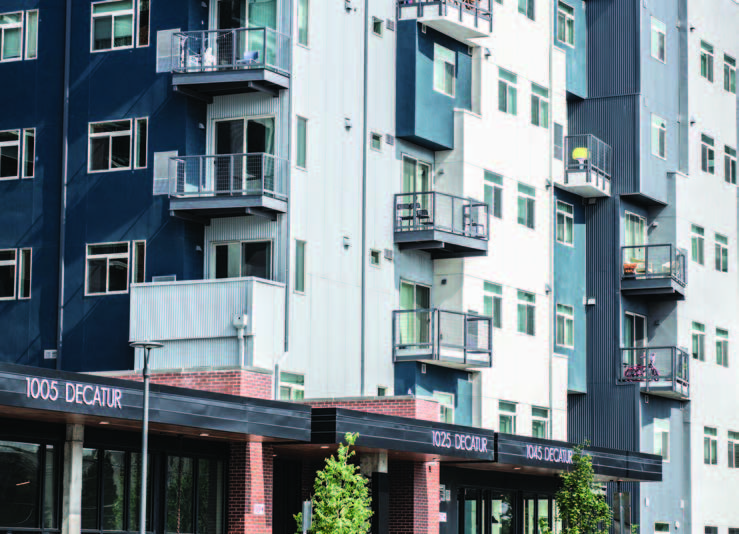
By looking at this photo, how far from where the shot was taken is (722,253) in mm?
68625

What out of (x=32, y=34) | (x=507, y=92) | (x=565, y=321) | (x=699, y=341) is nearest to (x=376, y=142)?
(x=507, y=92)

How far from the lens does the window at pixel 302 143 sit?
154 feet

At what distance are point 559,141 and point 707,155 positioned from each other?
10.2 metres

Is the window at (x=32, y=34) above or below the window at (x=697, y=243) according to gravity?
above

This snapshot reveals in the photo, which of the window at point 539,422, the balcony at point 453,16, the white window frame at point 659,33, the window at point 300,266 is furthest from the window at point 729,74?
the window at point 300,266

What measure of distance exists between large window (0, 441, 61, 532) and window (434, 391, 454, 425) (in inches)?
696

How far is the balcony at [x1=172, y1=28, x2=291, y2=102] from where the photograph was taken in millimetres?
45906

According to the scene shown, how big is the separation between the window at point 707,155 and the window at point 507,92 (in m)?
13.9

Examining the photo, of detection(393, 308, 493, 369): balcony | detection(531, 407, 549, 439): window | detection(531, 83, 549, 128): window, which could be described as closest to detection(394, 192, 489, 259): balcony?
detection(393, 308, 493, 369): balcony

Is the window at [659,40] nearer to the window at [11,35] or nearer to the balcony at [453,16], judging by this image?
the balcony at [453,16]

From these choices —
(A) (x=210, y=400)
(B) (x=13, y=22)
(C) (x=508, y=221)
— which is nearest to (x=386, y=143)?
(C) (x=508, y=221)

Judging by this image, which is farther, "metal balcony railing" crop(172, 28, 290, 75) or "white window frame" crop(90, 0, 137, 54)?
"white window frame" crop(90, 0, 137, 54)

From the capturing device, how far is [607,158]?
62.5 meters

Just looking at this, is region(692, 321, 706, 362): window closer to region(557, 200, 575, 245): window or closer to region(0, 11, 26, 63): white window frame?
region(557, 200, 575, 245): window
